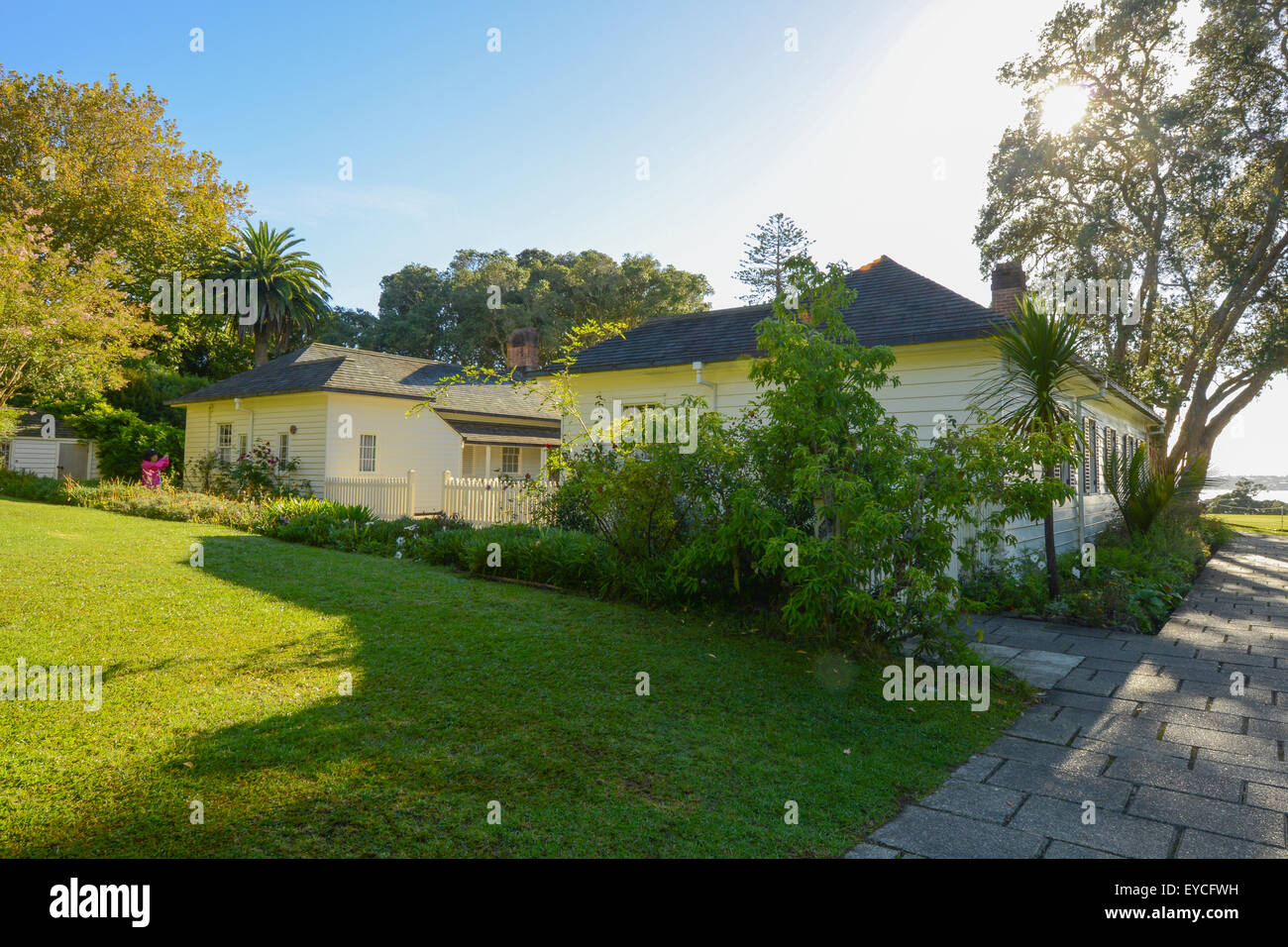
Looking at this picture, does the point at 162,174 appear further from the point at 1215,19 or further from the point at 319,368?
the point at 1215,19

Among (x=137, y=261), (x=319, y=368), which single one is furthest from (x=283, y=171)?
(x=137, y=261)

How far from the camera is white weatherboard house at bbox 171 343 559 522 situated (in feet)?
63.1

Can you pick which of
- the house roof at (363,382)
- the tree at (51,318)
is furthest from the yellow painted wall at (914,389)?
the tree at (51,318)

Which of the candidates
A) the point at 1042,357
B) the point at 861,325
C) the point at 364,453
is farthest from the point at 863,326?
the point at 364,453

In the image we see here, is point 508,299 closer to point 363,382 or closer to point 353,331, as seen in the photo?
point 353,331

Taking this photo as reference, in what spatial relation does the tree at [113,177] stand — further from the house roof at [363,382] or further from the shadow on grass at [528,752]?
the shadow on grass at [528,752]

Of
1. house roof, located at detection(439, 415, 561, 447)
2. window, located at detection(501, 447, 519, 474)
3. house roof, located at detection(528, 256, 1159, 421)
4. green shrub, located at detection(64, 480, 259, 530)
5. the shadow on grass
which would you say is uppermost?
house roof, located at detection(528, 256, 1159, 421)

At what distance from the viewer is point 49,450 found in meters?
28.9

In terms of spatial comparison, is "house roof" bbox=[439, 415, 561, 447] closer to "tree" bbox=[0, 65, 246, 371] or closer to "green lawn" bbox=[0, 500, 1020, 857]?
"tree" bbox=[0, 65, 246, 371]

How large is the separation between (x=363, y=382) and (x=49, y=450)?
19155mm

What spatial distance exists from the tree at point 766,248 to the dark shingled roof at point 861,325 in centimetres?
2773

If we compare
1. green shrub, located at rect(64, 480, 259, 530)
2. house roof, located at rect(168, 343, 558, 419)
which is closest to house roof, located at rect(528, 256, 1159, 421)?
house roof, located at rect(168, 343, 558, 419)

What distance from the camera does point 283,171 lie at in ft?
40.8

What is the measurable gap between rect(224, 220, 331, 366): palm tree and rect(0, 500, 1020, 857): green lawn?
30.4m
